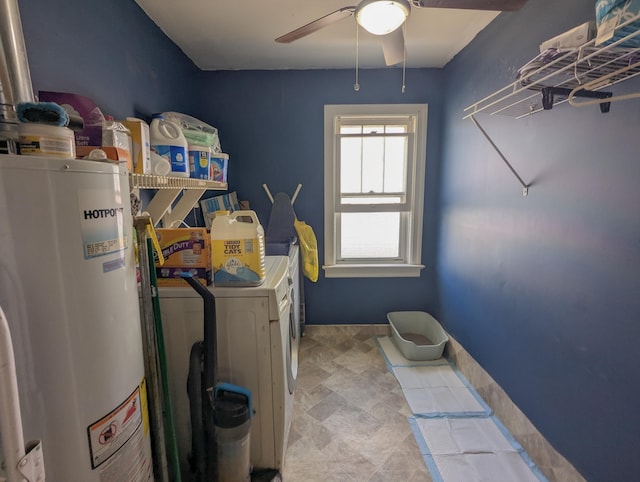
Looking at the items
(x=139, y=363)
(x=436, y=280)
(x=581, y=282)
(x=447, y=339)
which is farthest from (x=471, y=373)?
(x=139, y=363)

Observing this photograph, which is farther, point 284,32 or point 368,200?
point 368,200

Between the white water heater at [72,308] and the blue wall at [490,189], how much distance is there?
0.71 metres

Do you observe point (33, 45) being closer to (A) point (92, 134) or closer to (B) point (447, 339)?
(A) point (92, 134)

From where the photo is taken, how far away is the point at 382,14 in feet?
4.39

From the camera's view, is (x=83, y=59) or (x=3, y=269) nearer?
(x=3, y=269)

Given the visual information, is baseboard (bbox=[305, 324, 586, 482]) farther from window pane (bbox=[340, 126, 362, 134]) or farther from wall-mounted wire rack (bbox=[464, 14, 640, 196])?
window pane (bbox=[340, 126, 362, 134])

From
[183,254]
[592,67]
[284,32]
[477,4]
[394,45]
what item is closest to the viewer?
[592,67]

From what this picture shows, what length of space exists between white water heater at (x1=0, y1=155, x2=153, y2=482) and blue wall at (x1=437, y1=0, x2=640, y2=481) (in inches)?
63.0

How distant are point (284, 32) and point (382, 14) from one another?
872 millimetres

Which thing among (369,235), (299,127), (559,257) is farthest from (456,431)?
(299,127)

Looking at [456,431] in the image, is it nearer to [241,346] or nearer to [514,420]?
[514,420]

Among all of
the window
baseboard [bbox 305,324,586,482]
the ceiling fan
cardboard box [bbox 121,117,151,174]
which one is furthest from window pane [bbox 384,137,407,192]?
cardboard box [bbox 121,117,151,174]

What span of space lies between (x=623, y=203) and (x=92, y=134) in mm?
1806

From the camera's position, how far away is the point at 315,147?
2691 millimetres
